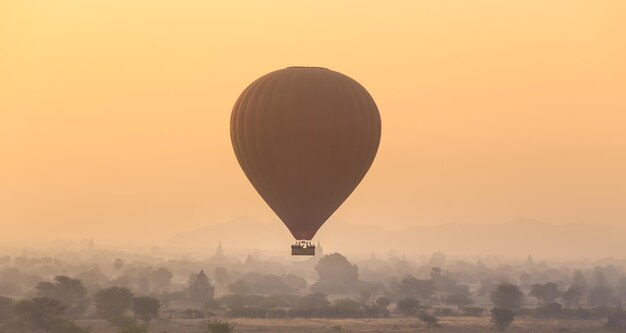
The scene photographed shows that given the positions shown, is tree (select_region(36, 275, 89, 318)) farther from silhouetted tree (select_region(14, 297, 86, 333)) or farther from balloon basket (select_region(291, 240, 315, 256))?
balloon basket (select_region(291, 240, 315, 256))

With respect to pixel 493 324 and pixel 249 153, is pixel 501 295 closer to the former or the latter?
pixel 493 324

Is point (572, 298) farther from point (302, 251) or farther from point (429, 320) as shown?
point (302, 251)

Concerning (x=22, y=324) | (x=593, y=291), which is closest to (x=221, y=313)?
(x=22, y=324)

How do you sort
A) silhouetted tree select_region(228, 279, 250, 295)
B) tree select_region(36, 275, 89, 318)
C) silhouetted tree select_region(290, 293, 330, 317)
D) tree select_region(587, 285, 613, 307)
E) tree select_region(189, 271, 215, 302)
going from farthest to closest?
silhouetted tree select_region(228, 279, 250, 295)
tree select_region(587, 285, 613, 307)
tree select_region(189, 271, 215, 302)
silhouetted tree select_region(290, 293, 330, 317)
tree select_region(36, 275, 89, 318)

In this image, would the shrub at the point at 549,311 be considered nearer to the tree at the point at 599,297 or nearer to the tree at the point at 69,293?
the tree at the point at 599,297

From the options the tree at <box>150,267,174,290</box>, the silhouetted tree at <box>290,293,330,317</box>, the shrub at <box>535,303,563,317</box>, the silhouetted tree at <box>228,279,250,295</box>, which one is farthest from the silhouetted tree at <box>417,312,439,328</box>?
the tree at <box>150,267,174,290</box>

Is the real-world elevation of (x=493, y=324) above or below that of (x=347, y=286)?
below
